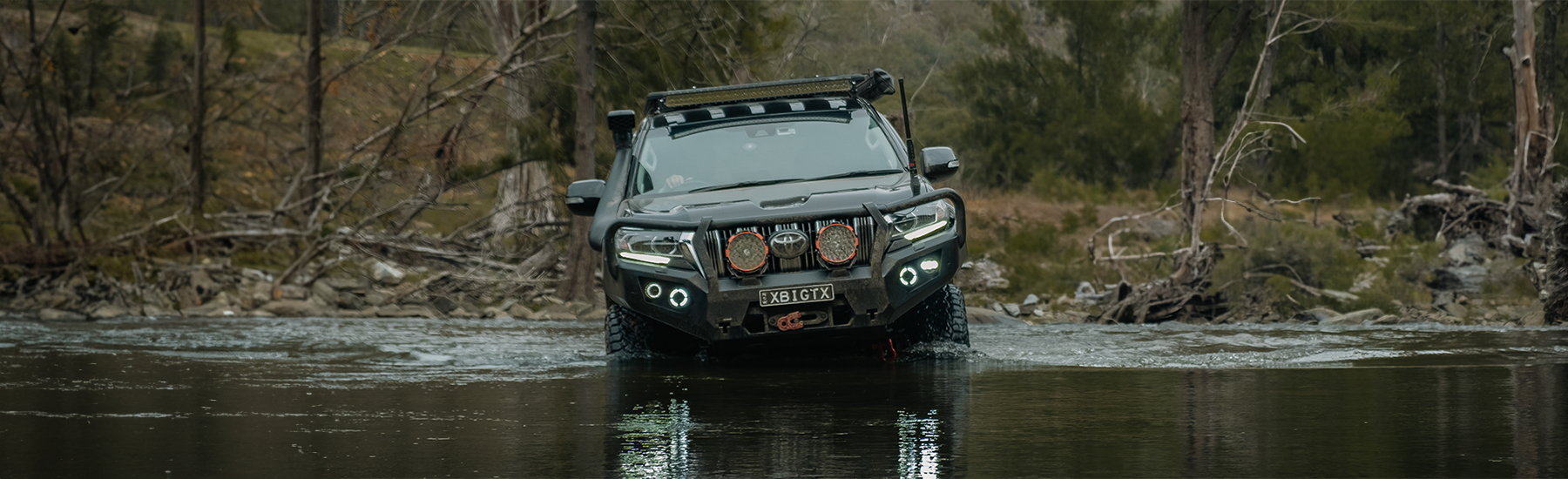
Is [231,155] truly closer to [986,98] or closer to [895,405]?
[986,98]

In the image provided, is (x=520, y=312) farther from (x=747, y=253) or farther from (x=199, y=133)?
(x=199, y=133)

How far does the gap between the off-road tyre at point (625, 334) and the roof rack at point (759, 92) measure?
166cm

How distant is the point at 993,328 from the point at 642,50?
831cm

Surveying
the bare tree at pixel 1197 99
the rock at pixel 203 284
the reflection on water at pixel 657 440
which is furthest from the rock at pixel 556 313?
the reflection on water at pixel 657 440

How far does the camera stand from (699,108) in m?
10.2

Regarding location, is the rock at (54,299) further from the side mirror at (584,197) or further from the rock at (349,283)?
the side mirror at (584,197)

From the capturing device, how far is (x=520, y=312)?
57.0ft

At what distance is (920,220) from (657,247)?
1480 millimetres

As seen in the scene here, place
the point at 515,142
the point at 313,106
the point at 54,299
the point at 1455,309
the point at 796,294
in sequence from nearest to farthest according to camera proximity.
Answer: the point at 796,294 < the point at 1455,309 < the point at 54,299 < the point at 515,142 < the point at 313,106

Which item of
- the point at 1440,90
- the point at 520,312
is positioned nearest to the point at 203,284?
the point at 520,312

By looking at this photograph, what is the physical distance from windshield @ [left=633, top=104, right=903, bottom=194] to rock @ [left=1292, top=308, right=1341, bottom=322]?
6825 millimetres

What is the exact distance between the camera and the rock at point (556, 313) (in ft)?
55.0

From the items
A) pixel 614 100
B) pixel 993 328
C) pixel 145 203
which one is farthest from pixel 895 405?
pixel 145 203

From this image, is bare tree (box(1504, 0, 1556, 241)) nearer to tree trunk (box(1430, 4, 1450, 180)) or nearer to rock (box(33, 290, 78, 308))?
rock (box(33, 290, 78, 308))
